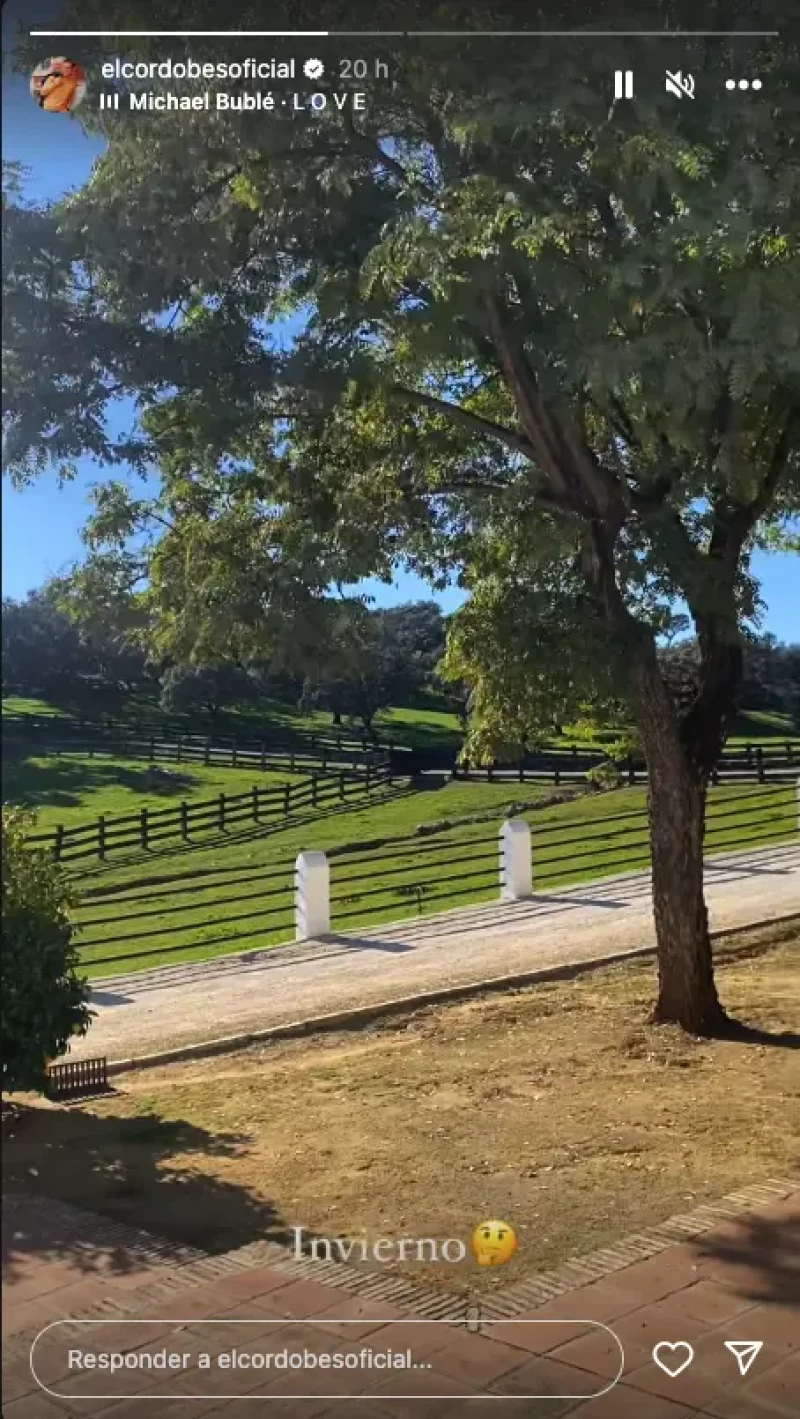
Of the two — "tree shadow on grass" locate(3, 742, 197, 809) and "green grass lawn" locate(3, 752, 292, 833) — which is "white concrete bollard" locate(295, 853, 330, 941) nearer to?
"green grass lawn" locate(3, 752, 292, 833)

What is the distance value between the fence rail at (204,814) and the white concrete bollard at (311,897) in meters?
2.90

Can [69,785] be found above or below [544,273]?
below

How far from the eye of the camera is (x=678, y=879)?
239 inches

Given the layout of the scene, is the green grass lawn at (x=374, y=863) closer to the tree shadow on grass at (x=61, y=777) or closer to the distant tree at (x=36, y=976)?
the distant tree at (x=36, y=976)

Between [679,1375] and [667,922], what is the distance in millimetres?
3602

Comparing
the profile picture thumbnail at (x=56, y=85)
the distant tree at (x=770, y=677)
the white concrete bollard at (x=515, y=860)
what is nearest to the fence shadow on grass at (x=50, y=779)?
the profile picture thumbnail at (x=56, y=85)

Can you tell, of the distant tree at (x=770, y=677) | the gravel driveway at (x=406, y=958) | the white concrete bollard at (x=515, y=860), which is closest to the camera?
the distant tree at (x=770, y=677)

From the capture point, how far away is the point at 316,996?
22.9ft

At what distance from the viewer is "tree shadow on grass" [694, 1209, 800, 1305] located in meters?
2.97

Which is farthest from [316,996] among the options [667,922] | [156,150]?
[156,150]

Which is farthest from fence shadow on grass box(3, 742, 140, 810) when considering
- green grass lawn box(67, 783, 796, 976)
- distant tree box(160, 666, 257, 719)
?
green grass lawn box(67, 783, 796, 976)

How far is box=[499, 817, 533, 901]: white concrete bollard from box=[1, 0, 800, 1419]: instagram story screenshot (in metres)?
0.35

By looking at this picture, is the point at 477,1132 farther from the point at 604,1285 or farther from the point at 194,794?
the point at 194,794

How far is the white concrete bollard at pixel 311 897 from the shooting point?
8.07 m
